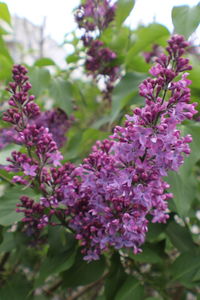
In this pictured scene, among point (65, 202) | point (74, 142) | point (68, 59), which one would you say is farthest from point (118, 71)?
point (65, 202)

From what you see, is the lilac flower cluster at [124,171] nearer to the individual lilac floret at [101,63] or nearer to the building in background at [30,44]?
the individual lilac floret at [101,63]

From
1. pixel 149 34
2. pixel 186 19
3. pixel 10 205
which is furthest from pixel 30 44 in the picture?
pixel 10 205

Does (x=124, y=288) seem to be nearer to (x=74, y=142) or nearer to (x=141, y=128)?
(x=141, y=128)

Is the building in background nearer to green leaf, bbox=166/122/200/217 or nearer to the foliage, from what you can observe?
the foliage

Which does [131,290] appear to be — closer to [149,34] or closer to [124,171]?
[124,171]

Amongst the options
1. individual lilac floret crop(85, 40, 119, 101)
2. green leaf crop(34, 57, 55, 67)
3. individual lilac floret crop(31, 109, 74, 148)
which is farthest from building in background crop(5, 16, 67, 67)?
individual lilac floret crop(31, 109, 74, 148)

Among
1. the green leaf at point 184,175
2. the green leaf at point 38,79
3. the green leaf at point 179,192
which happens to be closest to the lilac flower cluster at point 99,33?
the green leaf at point 38,79
